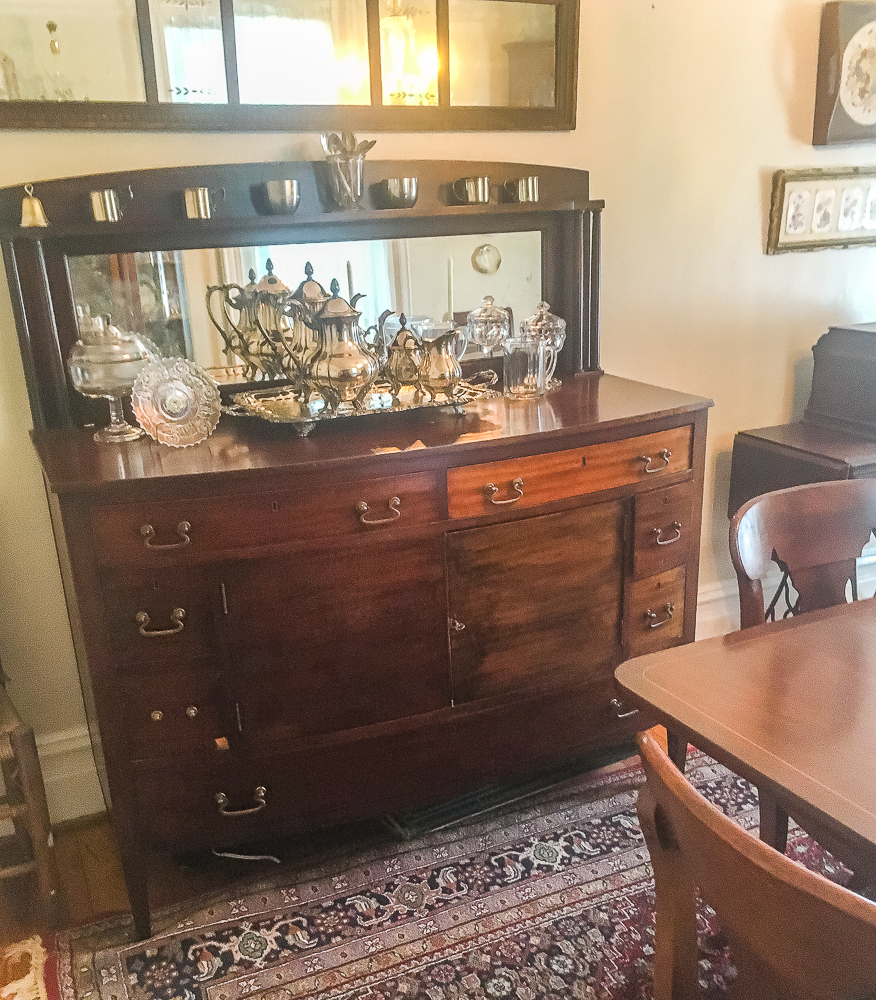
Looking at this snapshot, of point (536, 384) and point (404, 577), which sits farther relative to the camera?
point (536, 384)

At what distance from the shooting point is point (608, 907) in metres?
1.76

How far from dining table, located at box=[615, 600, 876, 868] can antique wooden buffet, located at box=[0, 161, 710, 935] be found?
24.0 inches

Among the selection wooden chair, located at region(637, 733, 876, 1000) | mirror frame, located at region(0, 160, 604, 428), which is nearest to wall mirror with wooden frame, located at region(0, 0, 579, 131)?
mirror frame, located at region(0, 160, 604, 428)

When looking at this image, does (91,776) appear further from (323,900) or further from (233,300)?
(233,300)

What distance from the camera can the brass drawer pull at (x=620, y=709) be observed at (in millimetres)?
2033

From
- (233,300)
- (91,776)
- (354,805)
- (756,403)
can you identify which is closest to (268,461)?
(233,300)

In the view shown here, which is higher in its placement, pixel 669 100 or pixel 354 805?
pixel 669 100

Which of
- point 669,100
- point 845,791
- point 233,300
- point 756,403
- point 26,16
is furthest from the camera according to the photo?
point 756,403

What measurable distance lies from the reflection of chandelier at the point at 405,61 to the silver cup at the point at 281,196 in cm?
35

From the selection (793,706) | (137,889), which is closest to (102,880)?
(137,889)

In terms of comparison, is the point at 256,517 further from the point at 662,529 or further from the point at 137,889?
the point at 662,529

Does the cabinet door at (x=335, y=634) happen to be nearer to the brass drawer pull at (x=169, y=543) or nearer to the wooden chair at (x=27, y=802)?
the brass drawer pull at (x=169, y=543)

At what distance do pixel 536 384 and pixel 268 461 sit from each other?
81 cm

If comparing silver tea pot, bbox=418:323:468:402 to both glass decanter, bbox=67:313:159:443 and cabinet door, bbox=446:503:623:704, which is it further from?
glass decanter, bbox=67:313:159:443
